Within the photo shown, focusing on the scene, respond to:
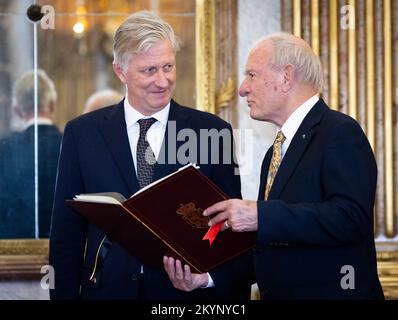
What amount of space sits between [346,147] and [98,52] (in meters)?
2.64

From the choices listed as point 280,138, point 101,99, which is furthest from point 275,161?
point 101,99

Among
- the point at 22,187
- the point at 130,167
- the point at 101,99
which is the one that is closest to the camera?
the point at 130,167

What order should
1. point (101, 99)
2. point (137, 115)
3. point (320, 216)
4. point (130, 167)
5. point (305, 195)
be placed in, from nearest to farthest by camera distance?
point (320, 216) < point (305, 195) < point (130, 167) < point (137, 115) < point (101, 99)

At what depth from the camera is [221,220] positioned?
2.68 metres

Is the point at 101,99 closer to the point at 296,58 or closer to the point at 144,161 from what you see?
the point at 144,161

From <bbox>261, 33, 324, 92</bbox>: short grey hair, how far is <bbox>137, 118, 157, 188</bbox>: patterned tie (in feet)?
1.73

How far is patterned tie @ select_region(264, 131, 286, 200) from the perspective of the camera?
2.96 metres

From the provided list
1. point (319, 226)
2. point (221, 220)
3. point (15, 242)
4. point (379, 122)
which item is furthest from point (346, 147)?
point (15, 242)

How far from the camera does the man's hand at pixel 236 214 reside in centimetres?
267

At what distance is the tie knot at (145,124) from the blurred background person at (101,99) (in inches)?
75.1

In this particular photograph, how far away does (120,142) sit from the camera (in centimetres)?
312

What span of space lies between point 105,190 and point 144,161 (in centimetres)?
17

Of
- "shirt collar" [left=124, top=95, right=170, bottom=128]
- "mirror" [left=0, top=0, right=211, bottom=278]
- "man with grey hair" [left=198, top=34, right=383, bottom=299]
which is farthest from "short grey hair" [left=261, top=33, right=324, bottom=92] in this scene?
"mirror" [left=0, top=0, right=211, bottom=278]

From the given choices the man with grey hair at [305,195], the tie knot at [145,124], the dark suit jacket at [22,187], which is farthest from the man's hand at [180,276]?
the dark suit jacket at [22,187]
